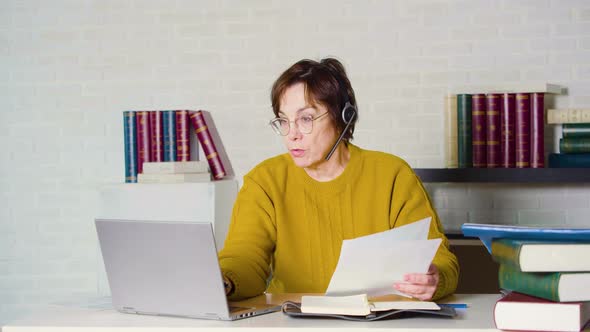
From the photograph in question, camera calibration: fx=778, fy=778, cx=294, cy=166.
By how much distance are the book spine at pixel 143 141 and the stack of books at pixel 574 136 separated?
1.89 metres

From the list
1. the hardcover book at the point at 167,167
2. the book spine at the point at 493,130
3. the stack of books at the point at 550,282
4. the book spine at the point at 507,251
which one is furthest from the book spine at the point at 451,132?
the stack of books at the point at 550,282

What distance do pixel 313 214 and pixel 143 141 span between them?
180 centimetres

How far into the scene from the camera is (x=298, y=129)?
2186 millimetres

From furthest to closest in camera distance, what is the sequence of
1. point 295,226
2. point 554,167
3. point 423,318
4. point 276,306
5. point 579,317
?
point 554,167 → point 295,226 → point 276,306 → point 423,318 → point 579,317

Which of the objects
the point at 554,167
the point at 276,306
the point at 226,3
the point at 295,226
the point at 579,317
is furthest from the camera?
the point at 226,3

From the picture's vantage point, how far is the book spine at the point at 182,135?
→ 12.4 feet

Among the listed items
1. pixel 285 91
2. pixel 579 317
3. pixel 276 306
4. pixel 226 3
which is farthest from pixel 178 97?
pixel 579 317

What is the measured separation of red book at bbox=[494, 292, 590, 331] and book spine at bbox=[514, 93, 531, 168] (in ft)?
7.14

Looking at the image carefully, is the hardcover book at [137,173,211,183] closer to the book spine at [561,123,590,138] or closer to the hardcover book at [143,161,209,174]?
the hardcover book at [143,161,209,174]

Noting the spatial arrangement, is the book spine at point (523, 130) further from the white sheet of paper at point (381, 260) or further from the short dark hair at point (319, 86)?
the white sheet of paper at point (381, 260)

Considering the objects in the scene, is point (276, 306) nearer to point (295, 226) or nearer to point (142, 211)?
point (295, 226)

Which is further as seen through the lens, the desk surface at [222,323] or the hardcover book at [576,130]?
the hardcover book at [576,130]

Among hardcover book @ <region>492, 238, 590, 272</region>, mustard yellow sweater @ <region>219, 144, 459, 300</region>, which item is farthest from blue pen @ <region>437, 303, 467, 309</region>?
mustard yellow sweater @ <region>219, 144, 459, 300</region>

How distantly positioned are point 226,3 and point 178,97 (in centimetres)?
53
